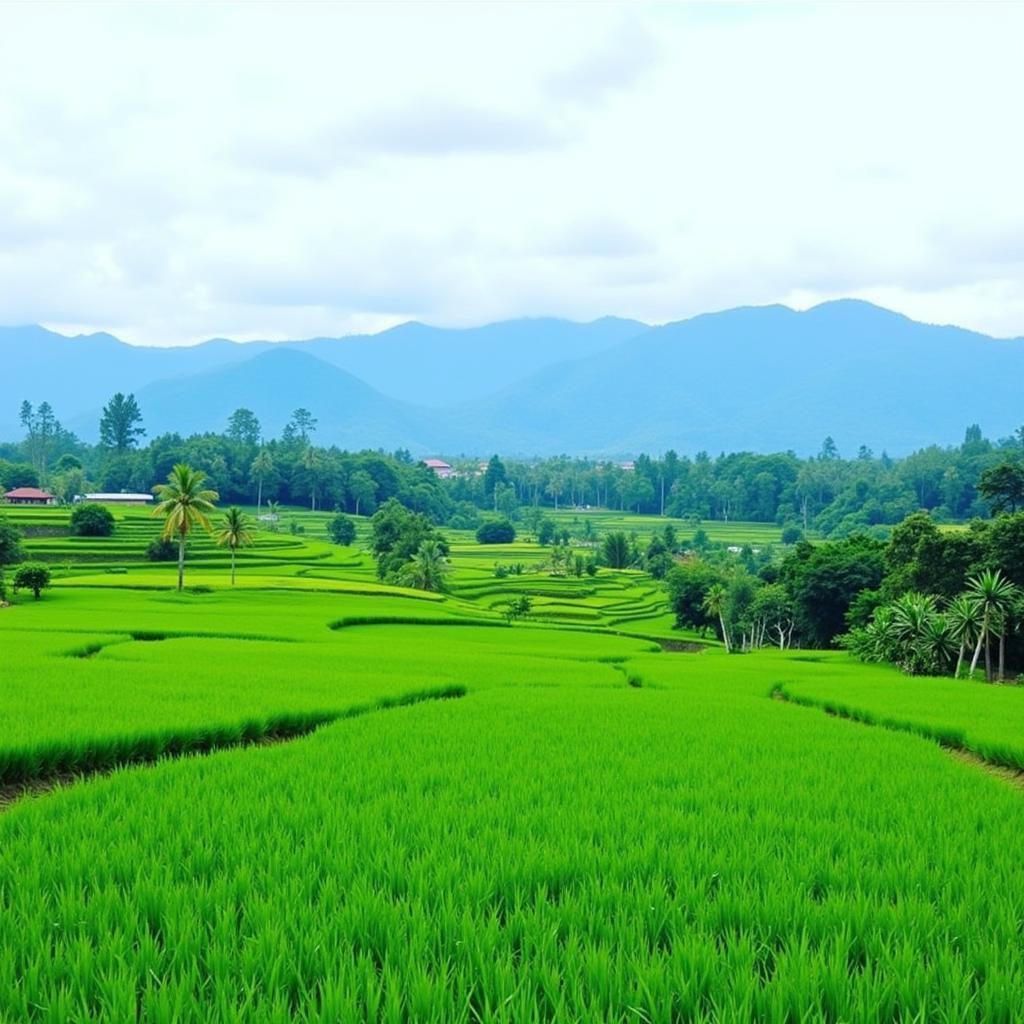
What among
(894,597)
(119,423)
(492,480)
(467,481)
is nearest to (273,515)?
(119,423)

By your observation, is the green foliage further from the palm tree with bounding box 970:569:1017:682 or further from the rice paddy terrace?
the palm tree with bounding box 970:569:1017:682

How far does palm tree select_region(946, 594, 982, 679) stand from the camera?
36.2 m

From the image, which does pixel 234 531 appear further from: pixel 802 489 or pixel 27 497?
pixel 802 489

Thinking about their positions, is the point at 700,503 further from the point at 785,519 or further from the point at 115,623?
the point at 115,623

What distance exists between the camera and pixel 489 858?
6645mm

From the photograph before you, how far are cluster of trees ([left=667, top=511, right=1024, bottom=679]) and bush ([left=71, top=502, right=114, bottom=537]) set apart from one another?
4746 cm

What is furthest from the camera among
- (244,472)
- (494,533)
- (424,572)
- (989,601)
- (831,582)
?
(244,472)

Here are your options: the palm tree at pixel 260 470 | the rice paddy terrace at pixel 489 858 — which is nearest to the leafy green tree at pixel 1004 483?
the rice paddy terrace at pixel 489 858

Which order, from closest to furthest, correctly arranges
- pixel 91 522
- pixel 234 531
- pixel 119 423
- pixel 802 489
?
pixel 234 531
pixel 91 522
pixel 119 423
pixel 802 489

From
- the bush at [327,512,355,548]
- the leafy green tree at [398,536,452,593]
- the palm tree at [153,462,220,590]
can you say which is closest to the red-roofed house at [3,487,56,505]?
the bush at [327,512,355,548]

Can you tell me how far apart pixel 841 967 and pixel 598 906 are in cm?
157

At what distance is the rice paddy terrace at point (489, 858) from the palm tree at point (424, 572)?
172 feet

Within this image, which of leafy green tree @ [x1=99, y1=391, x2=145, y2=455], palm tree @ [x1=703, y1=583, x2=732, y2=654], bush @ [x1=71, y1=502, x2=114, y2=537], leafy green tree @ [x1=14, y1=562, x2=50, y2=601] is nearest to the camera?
leafy green tree @ [x1=14, y1=562, x2=50, y2=601]

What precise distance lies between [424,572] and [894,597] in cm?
3620
